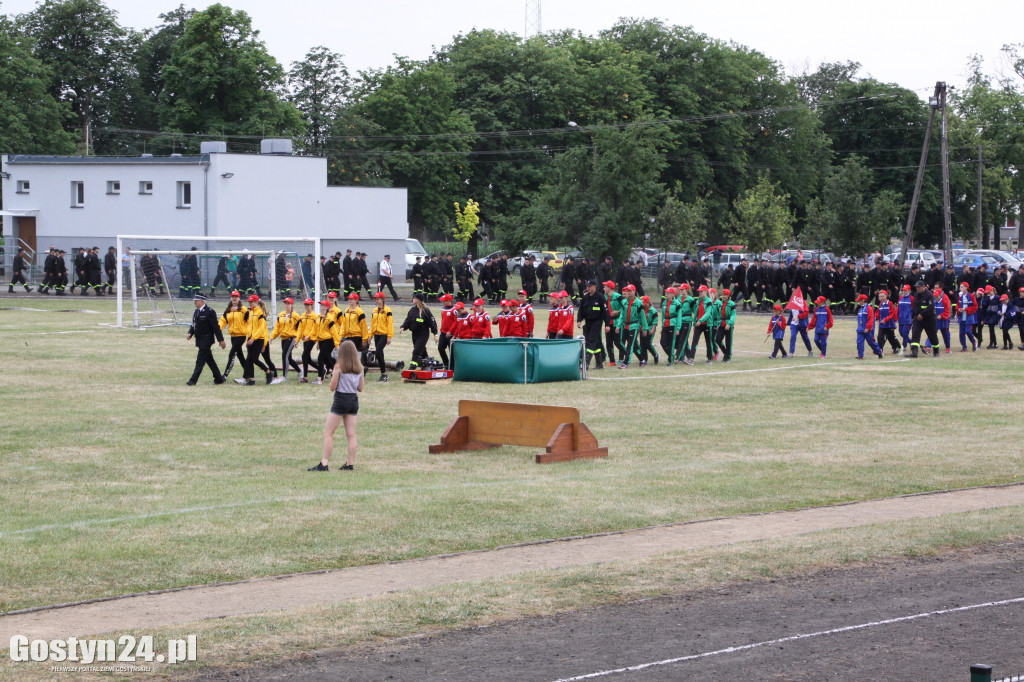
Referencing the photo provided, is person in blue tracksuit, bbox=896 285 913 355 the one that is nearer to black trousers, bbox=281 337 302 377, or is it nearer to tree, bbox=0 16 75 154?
black trousers, bbox=281 337 302 377

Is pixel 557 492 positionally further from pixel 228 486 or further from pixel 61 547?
pixel 61 547

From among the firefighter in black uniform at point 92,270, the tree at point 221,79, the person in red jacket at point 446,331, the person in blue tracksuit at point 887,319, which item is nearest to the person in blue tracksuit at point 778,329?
the person in blue tracksuit at point 887,319

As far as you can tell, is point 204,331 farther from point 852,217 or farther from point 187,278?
point 852,217

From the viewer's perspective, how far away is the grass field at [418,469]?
1027cm

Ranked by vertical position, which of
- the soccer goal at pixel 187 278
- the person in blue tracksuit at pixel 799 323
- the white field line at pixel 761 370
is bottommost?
the white field line at pixel 761 370

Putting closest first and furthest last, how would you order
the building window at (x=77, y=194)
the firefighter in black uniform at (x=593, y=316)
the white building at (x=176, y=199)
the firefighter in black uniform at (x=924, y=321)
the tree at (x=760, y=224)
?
the firefighter in black uniform at (x=593, y=316) < the firefighter in black uniform at (x=924, y=321) < the white building at (x=176, y=199) < the building window at (x=77, y=194) < the tree at (x=760, y=224)

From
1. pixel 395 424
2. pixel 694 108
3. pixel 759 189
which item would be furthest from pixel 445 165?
pixel 395 424

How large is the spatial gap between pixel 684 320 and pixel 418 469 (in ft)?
45.3

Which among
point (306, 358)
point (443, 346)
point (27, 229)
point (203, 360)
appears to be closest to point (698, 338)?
point (443, 346)

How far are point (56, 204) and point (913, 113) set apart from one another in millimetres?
57330

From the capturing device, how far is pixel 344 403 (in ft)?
45.9

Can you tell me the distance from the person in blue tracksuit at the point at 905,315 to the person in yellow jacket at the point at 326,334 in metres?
14.5

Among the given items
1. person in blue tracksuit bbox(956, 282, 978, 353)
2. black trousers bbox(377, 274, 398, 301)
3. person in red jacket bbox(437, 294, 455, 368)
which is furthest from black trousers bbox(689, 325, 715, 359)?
black trousers bbox(377, 274, 398, 301)

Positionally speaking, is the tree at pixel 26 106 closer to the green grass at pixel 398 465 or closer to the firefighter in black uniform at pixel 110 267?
the firefighter in black uniform at pixel 110 267
